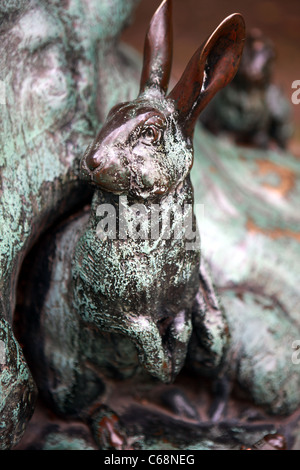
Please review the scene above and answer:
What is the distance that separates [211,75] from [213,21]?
5.56ft

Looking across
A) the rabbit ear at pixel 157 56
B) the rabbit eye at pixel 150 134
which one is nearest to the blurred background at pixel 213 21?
the rabbit ear at pixel 157 56

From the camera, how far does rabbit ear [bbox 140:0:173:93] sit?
807mm

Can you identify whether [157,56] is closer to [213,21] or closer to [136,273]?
[136,273]

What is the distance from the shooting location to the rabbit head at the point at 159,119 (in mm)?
736

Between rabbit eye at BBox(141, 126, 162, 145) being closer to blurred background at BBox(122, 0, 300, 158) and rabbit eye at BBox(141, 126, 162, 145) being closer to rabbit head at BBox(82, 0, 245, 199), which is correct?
rabbit head at BBox(82, 0, 245, 199)

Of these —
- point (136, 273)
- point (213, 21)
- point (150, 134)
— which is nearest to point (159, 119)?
point (150, 134)

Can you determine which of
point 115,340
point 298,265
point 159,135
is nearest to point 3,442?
point 115,340

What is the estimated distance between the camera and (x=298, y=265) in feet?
4.01

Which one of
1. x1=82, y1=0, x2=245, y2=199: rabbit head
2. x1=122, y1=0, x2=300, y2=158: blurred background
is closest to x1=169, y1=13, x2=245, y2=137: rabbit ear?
x1=82, y1=0, x2=245, y2=199: rabbit head

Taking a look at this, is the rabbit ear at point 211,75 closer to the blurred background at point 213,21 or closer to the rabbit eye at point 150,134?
the rabbit eye at point 150,134

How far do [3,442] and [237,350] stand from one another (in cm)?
42

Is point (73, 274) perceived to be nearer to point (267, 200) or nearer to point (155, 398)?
point (155, 398)

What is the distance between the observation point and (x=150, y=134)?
746 millimetres

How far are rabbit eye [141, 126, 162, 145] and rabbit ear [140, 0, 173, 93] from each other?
90mm
